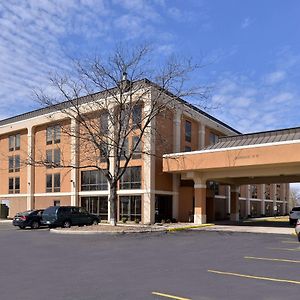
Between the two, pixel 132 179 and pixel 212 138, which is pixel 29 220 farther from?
pixel 212 138

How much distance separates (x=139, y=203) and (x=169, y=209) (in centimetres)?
325

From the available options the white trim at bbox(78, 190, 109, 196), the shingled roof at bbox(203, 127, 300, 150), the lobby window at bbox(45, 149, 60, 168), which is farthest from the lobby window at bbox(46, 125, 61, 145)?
the shingled roof at bbox(203, 127, 300, 150)

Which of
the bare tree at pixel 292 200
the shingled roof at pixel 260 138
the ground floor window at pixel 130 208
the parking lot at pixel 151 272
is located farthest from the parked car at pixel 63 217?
the bare tree at pixel 292 200

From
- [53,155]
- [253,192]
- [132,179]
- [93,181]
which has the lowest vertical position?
[253,192]

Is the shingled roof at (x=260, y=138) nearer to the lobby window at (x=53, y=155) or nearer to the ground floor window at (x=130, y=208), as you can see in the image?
the ground floor window at (x=130, y=208)

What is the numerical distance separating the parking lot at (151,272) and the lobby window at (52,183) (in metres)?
27.6

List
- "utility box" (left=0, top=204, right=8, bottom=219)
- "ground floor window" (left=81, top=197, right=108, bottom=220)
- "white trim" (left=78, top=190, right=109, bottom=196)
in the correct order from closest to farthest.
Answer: "white trim" (left=78, top=190, right=109, bottom=196) < "ground floor window" (left=81, top=197, right=108, bottom=220) < "utility box" (left=0, top=204, right=8, bottom=219)

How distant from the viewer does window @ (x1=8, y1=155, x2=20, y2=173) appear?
4994cm

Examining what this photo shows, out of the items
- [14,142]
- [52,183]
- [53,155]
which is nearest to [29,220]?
[52,183]

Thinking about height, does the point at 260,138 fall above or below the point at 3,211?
above

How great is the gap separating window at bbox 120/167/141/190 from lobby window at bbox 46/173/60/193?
32.0ft

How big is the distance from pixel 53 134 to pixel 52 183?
17.2 ft

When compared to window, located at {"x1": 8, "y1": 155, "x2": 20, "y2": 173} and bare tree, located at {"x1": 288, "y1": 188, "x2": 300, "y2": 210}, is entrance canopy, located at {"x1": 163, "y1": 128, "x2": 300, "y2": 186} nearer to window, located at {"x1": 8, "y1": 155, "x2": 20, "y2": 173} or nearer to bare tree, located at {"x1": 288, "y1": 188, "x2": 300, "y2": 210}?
window, located at {"x1": 8, "y1": 155, "x2": 20, "y2": 173}

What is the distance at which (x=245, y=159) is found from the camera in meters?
30.0
